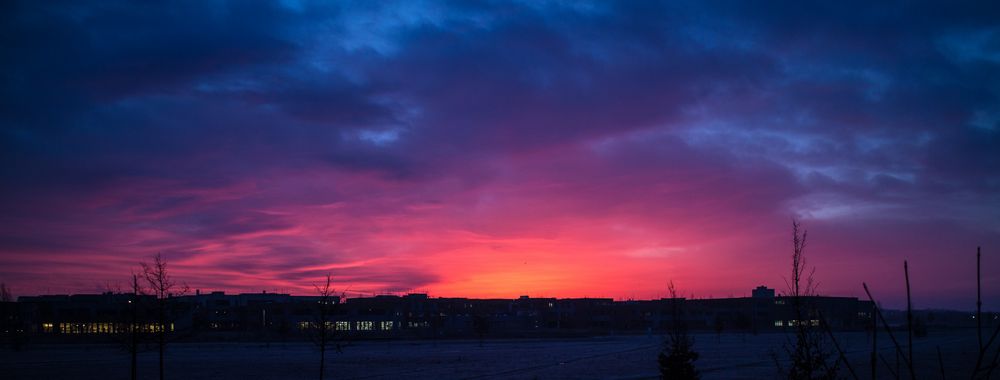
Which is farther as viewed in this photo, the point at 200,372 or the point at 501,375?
the point at 200,372

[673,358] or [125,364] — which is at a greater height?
[673,358]

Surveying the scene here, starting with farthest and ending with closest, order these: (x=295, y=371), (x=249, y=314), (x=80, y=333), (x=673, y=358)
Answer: (x=249, y=314)
(x=80, y=333)
(x=295, y=371)
(x=673, y=358)

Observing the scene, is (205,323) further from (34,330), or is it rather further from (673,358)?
(673,358)

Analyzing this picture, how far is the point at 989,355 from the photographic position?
62.8 m

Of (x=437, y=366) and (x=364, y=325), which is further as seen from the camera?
(x=364, y=325)

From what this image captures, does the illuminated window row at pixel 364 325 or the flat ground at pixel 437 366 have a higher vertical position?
the flat ground at pixel 437 366

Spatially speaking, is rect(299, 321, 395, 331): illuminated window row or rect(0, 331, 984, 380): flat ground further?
rect(299, 321, 395, 331): illuminated window row

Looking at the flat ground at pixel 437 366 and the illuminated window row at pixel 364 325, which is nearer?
the flat ground at pixel 437 366

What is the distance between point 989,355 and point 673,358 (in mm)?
57049

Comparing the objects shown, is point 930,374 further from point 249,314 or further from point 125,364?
point 249,314

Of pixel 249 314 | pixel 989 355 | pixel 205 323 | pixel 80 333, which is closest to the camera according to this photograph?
pixel 989 355

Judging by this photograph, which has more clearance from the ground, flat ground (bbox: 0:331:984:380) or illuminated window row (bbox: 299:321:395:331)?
flat ground (bbox: 0:331:984:380)

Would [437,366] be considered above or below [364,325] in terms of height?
above

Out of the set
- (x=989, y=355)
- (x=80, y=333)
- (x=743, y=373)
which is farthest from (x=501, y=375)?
(x=80, y=333)
